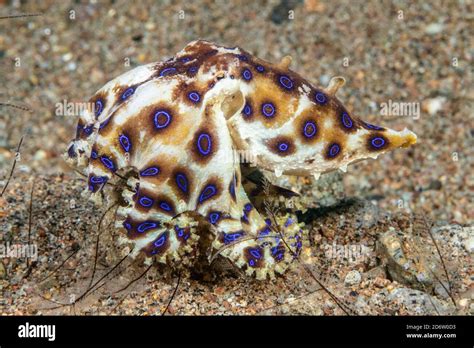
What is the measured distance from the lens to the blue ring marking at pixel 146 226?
3.40m

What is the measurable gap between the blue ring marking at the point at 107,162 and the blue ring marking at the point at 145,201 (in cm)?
29

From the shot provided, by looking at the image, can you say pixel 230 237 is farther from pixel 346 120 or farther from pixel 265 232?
pixel 346 120

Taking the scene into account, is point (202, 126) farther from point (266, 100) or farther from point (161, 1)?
point (161, 1)

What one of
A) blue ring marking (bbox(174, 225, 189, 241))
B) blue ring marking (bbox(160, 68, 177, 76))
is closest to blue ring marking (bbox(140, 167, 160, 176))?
blue ring marking (bbox(174, 225, 189, 241))

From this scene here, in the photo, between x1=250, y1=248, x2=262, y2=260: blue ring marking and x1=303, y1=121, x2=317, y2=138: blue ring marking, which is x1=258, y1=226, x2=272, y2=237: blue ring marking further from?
x1=303, y1=121, x2=317, y2=138: blue ring marking

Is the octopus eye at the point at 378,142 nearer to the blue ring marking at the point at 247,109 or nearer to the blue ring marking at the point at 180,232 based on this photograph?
the blue ring marking at the point at 247,109

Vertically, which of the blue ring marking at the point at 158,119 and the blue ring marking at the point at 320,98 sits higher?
the blue ring marking at the point at 320,98

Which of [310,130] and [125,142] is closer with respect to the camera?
[125,142]

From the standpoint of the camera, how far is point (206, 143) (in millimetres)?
3277

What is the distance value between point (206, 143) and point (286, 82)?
683 millimetres

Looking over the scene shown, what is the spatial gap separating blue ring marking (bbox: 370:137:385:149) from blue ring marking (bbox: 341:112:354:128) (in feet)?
0.64

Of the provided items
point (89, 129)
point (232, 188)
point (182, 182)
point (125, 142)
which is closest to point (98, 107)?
point (89, 129)

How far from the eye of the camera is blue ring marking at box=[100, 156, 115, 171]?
3432mm

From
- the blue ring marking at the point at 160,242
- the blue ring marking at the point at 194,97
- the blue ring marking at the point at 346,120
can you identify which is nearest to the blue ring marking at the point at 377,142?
the blue ring marking at the point at 346,120
